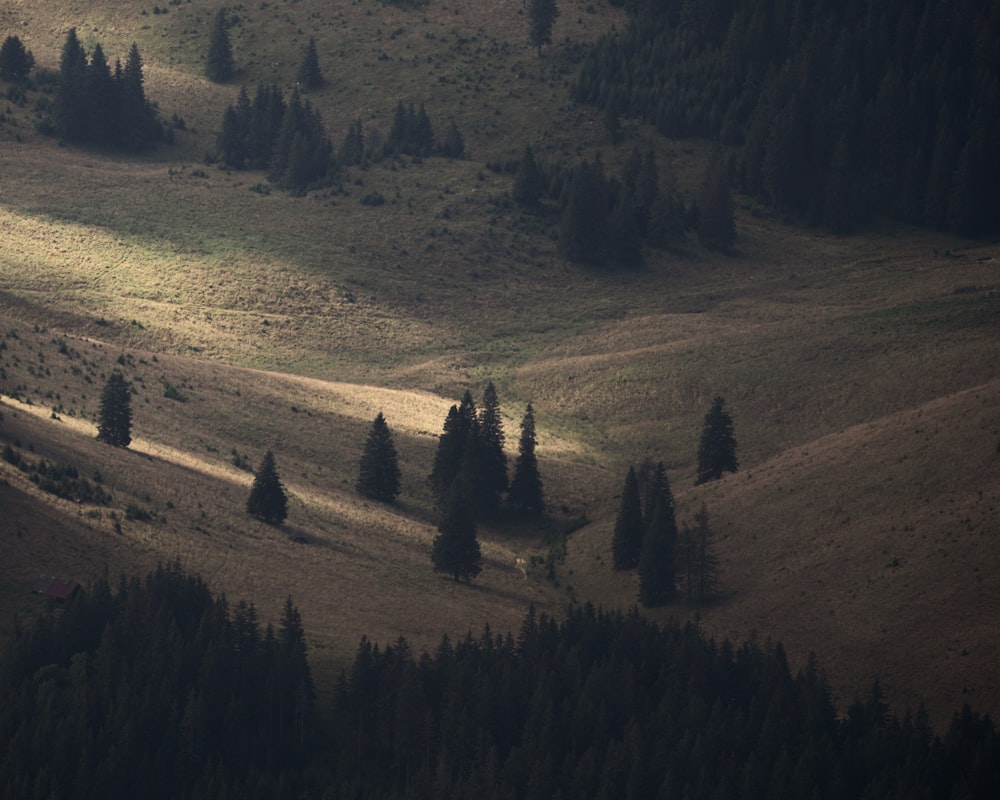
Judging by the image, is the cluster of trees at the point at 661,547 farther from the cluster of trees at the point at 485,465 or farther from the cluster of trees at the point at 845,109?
the cluster of trees at the point at 845,109

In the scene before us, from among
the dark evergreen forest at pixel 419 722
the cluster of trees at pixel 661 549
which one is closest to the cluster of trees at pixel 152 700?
the dark evergreen forest at pixel 419 722

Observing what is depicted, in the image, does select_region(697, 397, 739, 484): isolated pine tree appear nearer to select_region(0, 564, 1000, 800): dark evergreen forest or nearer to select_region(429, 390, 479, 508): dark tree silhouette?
select_region(429, 390, 479, 508): dark tree silhouette

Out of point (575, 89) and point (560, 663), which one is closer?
point (560, 663)

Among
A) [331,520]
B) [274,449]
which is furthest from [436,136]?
[331,520]

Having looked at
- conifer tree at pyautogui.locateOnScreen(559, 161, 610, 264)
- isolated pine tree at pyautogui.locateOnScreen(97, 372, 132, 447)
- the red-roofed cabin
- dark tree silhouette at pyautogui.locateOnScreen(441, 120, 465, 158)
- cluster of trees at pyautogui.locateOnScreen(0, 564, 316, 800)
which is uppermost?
dark tree silhouette at pyautogui.locateOnScreen(441, 120, 465, 158)

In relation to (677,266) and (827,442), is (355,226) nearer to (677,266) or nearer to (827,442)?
(677,266)

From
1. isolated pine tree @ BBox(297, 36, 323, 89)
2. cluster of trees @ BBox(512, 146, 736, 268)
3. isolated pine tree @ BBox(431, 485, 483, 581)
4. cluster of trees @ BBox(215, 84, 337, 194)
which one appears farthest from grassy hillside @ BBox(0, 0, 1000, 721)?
isolated pine tree @ BBox(297, 36, 323, 89)

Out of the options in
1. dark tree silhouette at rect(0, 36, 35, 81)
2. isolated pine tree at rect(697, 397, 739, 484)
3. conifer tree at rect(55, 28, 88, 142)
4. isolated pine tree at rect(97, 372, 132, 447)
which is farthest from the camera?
dark tree silhouette at rect(0, 36, 35, 81)

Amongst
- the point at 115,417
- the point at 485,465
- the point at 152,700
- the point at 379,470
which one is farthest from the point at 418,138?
the point at 152,700
